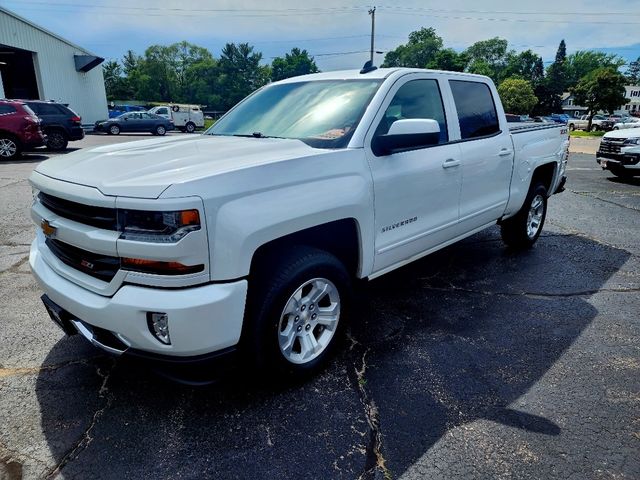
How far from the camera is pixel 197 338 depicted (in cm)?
206

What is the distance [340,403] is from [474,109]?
10.3 feet

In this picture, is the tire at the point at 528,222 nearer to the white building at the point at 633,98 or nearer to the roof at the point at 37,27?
the roof at the point at 37,27

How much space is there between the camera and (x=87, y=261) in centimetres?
229

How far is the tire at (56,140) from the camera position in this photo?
1555 cm

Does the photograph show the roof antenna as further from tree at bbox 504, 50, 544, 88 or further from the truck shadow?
tree at bbox 504, 50, 544, 88

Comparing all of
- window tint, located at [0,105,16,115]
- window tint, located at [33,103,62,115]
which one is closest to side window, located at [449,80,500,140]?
window tint, located at [0,105,16,115]

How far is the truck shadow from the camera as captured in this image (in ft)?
7.17

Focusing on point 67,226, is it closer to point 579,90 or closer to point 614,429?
point 614,429

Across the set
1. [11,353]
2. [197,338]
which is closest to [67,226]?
[197,338]

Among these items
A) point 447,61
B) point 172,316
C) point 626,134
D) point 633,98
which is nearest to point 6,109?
point 172,316

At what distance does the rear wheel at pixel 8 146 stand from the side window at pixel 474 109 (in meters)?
13.8

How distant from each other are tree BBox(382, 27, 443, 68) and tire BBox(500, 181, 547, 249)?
11501cm

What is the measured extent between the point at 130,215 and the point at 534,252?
5054 millimetres

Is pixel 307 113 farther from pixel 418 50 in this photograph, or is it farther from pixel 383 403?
pixel 418 50
